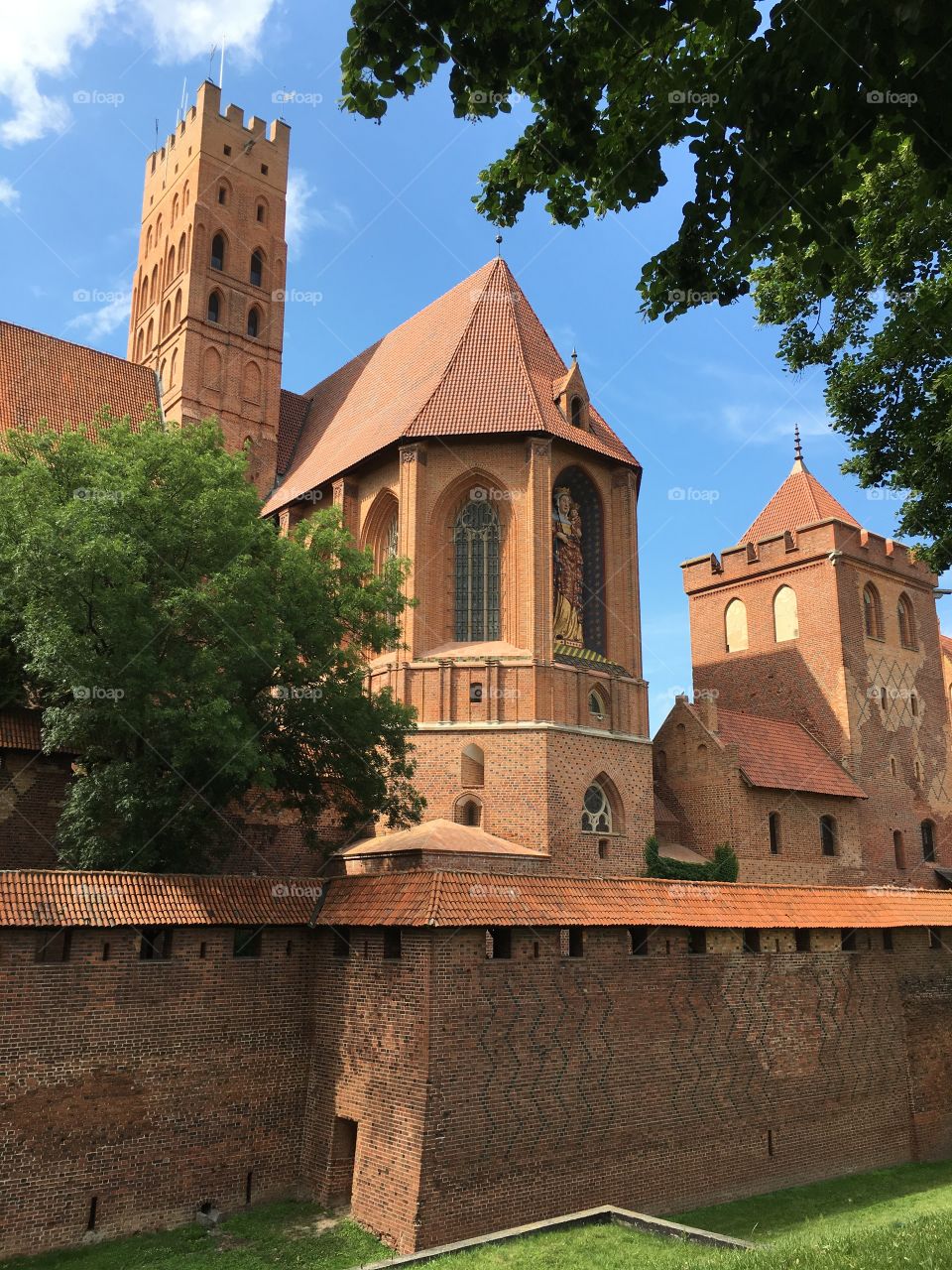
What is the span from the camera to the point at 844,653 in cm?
2773

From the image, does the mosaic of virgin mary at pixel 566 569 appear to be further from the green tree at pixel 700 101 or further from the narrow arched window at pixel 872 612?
the green tree at pixel 700 101

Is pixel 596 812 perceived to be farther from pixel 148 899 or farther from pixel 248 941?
pixel 148 899

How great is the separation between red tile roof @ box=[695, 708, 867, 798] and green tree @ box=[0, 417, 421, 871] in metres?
10.6

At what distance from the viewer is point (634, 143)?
7.23 meters

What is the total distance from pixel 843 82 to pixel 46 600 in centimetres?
1163

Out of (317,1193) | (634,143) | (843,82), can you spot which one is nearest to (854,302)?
(634,143)

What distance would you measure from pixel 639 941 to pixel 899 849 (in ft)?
52.5

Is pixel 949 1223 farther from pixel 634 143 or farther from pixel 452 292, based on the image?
pixel 452 292

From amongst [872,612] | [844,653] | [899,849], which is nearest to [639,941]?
[844,653]

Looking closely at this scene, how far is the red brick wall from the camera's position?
11289 millimetres

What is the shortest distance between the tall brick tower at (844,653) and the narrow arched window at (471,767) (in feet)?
33.8

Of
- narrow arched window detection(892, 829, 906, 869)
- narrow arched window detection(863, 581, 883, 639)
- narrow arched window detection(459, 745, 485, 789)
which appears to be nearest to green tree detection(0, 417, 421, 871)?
narrow arched window detection(459, 745, 485, 789)

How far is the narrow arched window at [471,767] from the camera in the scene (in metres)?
20.5

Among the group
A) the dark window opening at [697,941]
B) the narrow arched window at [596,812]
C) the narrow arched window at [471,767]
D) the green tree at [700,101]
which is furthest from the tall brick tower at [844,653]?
the green tree at [700,101]
